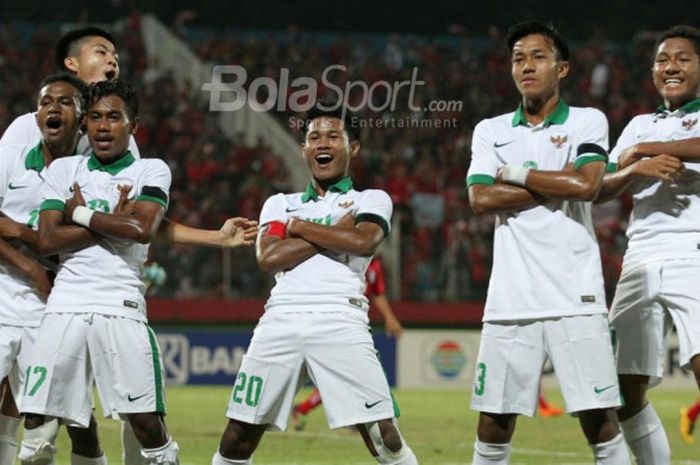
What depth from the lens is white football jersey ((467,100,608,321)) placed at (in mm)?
6914

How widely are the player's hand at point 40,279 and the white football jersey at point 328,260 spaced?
124cm

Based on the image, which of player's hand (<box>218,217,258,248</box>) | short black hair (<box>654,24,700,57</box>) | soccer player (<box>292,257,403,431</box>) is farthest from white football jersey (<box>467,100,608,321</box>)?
soccer player (<box>292,257,403,431</box>)

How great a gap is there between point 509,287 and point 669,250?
1.09 m

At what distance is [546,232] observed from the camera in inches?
274

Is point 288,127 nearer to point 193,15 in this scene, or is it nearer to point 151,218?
point 193,15

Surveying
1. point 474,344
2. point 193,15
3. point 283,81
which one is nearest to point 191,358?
point 474,344

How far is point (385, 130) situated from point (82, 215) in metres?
18.6

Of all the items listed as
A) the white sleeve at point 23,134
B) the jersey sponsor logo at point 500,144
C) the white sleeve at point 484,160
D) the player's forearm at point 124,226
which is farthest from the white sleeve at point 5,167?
the jersey sponsor logo at point 500,144

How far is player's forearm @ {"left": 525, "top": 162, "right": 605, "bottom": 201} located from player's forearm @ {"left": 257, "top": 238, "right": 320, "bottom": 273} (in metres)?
1.18

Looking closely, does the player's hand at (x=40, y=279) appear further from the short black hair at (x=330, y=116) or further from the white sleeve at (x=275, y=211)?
the short black hair at (x=330, y=116)

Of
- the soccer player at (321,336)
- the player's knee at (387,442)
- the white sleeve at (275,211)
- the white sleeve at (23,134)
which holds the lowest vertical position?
the player's knee at (387,442)

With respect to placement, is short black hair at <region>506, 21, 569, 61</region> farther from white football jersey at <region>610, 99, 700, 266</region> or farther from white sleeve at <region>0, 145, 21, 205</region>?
white sleeve at <region>0, 145, 21, 205</region>

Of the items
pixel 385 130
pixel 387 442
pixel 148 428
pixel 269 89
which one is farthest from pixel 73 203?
pixel 269 89

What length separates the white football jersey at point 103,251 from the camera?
276 inches
